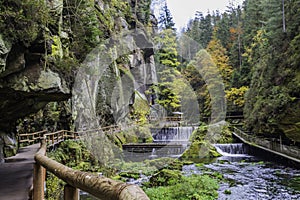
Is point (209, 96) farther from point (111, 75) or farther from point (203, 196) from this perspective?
point (203, 196)

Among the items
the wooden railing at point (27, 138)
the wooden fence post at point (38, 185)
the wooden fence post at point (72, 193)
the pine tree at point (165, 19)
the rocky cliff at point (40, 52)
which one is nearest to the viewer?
the wooden fence post at point (72, 193)

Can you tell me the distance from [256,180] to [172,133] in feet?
56.1

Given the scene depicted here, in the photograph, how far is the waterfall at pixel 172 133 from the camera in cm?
2842

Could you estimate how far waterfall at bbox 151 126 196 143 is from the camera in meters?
28.4

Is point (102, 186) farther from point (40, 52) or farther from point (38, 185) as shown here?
point (40, 52)

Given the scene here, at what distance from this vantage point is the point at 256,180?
12086mm

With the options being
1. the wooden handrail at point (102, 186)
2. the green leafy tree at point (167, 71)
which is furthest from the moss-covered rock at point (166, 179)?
the green leafy tree at point (167, 71)

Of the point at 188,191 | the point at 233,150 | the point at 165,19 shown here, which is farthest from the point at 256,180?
the point at 165,19

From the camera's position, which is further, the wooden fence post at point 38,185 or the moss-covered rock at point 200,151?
the moss-covered rock at point 200,151

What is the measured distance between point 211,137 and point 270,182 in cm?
1368

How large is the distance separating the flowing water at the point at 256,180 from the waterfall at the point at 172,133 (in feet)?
35.6

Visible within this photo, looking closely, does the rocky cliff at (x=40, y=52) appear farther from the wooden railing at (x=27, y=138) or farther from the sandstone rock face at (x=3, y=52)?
the wooden railing at (x=27, y=138)

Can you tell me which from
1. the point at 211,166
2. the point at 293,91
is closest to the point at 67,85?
the point at 211,166

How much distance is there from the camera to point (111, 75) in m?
22.9
